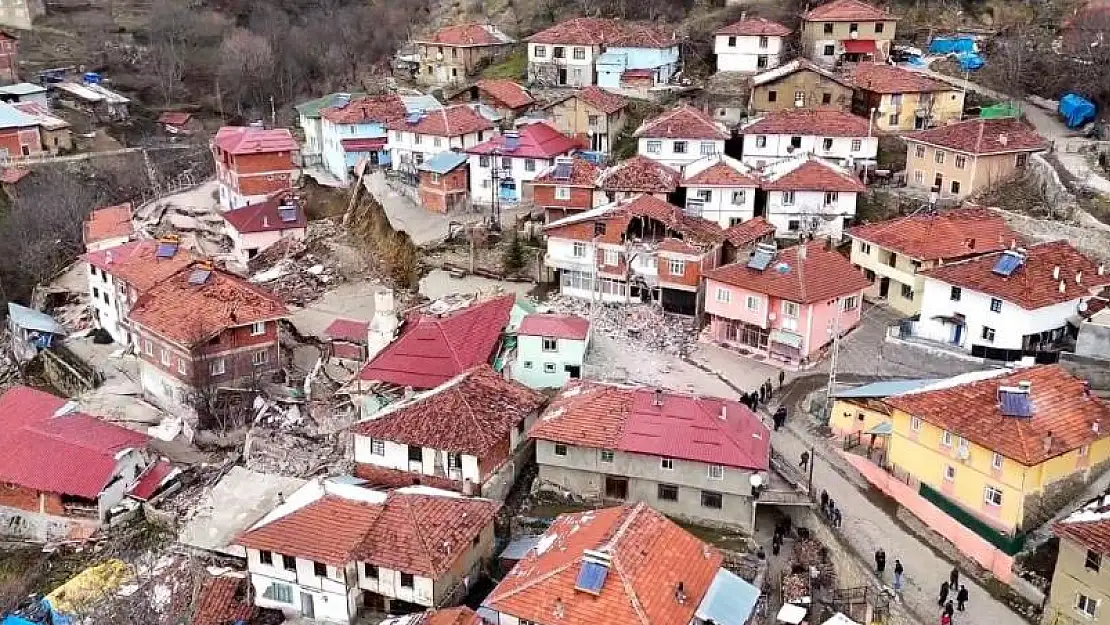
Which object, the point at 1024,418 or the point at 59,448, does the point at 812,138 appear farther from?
the point at 59,448

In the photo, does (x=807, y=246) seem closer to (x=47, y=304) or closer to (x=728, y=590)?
(x=728, y=590)

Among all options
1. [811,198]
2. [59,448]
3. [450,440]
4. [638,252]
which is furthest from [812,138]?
[59,448]

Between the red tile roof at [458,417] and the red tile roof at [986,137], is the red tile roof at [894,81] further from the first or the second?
Answer: the red tile roof at [458,417]

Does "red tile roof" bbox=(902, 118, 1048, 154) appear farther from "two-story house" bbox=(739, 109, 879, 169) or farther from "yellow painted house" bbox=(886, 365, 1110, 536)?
"yellow painted house" bbox=(886, 365, 1110, 536)

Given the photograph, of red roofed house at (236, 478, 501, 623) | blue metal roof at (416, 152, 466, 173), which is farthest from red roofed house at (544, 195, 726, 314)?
red roofed house at (236, 478, 501, 623)

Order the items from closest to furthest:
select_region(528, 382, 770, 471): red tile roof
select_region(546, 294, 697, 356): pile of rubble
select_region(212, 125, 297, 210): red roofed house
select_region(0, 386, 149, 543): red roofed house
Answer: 1. select_region(528, 382, 770, 471): red tile roof
2. select_region(0, 386, 149, 543): red roofed house
3. select_region(546, 294, 697, 356): pile of rubble
4. select_region(212, 125, 297, 210): red roofed house

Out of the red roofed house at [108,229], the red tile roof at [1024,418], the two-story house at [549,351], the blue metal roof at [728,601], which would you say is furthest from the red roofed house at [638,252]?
the red roofed house at [108,229]
